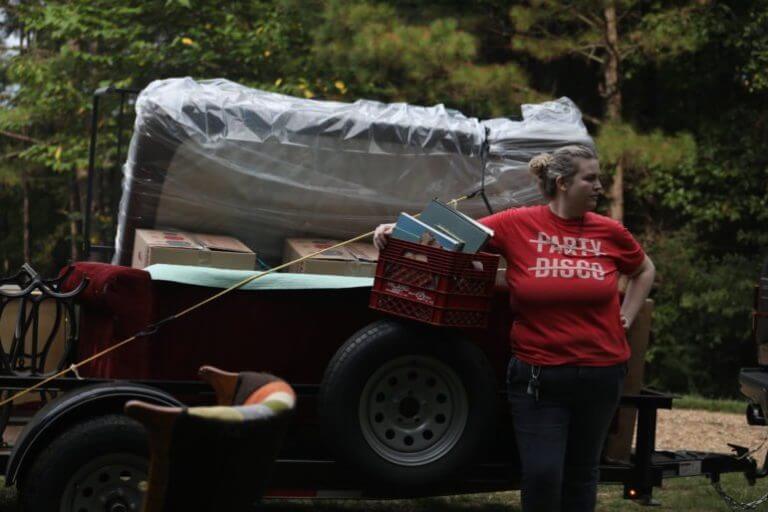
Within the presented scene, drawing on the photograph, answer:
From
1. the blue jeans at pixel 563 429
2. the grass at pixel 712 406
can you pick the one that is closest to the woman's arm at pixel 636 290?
the blue jeans at pixel 563 429

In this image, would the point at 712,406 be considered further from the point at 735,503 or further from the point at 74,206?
the point at 74,206

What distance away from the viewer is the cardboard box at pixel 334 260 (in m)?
5.79

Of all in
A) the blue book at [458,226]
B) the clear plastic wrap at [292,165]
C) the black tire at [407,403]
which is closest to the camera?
the blue book at [458,226]

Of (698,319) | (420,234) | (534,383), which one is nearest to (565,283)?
(534,383)

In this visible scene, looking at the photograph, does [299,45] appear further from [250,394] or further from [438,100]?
[250,394]

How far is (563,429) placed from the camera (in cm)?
452

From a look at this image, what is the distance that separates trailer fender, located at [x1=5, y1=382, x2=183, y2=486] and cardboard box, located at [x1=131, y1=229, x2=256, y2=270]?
966 millimetres

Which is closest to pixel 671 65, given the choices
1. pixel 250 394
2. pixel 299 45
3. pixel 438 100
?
pixel 438 100

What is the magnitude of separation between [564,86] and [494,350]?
47.5 ft

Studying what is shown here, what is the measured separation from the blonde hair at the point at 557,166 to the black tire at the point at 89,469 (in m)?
1.83

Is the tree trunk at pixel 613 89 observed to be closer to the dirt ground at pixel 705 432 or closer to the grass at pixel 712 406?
the grass at pixel 712 406

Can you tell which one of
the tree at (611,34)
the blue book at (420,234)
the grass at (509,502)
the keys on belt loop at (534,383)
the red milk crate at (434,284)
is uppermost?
the tree at (611,34)

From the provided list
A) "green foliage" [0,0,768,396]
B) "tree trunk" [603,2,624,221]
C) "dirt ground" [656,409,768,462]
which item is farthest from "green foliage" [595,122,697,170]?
"dirt ground" [656,409,768,462]

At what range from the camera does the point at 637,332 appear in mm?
5652
